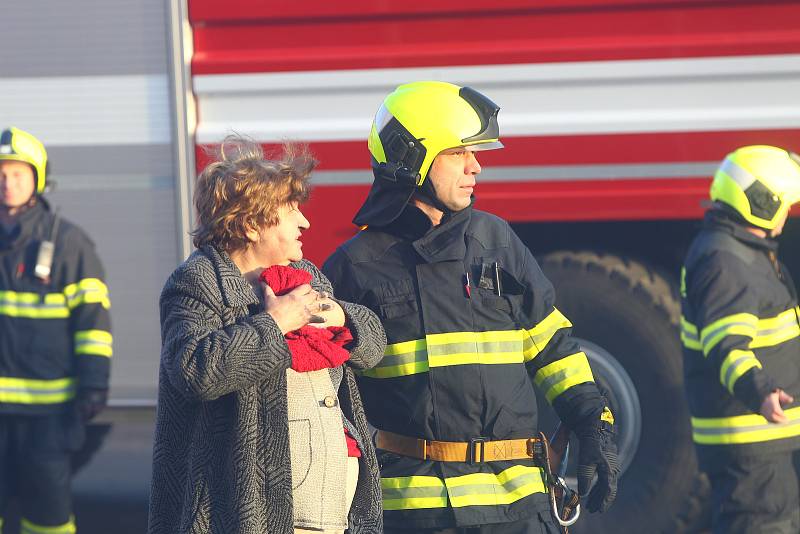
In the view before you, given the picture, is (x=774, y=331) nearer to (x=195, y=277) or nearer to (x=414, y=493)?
(x=414, y=493)

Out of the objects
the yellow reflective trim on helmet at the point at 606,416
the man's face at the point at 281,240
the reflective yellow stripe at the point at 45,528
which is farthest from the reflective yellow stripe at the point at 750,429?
the reflective yellow stripe at the point at 45,528

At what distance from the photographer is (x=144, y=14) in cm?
493

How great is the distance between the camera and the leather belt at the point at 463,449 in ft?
9.95

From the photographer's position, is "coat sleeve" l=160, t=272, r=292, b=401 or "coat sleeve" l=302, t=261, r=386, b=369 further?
"coat sleeve" l=302, t=261, r=386, b=369

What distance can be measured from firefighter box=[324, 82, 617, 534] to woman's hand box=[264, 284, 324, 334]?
46cm

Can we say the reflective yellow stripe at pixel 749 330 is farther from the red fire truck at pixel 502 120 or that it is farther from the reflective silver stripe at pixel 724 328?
the red fire truck at pixel 502 120

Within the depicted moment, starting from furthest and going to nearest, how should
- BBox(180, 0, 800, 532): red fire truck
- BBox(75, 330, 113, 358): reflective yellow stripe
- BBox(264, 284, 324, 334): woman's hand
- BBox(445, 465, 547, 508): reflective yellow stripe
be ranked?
BBox(75, 330, 113, 358): reflective yellow stripe → BBox(180, 0, 800, 532): red fire truck → BBox(445, 465, 547, 508): reflective yellow stripe → BBox(264, 284, 324, 334): woman's hand

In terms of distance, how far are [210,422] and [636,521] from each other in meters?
2.83

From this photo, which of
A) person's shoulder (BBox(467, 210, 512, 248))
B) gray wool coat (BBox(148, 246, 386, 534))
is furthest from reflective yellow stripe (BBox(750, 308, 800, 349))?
gray wool coat (BBox(148, 246, 386, 534))

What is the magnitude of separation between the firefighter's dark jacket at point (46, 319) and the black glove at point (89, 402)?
24mm

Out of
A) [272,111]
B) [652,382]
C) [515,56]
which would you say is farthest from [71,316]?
[652,382]

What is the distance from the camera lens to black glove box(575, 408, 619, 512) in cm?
310

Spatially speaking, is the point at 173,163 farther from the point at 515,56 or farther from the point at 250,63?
the point at 515,56

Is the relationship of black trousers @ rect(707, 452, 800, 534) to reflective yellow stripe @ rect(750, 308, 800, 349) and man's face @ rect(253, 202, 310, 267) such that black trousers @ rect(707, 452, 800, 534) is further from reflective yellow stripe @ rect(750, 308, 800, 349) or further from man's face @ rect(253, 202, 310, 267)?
man's face @ rect(253, 202, 310, 267)
